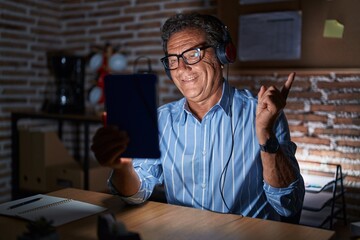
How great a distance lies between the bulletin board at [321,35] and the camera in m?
2.34

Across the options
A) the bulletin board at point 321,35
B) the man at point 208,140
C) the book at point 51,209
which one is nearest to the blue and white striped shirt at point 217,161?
the man at point 208,140

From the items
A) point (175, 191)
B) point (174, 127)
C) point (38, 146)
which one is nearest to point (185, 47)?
point (174, 127)

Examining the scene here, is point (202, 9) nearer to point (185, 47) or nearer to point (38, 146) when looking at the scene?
point (185, 47)

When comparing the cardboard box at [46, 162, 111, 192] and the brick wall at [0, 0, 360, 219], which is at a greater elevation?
the brick wall at [0, 0, 360, 219]

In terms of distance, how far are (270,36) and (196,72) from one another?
40.8 inches

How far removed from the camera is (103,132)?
3.55 ft

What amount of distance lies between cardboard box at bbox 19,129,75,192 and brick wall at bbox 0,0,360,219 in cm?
15

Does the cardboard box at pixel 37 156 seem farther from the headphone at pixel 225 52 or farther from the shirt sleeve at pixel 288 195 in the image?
the shirt sleeve at pixel 288 195

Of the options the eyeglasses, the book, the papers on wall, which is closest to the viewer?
the book

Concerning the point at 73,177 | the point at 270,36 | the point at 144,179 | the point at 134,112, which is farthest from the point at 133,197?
the point at 73,177

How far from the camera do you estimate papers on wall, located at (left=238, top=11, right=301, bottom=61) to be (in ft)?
8.16

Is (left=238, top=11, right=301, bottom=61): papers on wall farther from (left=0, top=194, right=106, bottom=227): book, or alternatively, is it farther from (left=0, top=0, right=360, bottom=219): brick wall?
(left=0, top=194, right=106, bottom=227): book

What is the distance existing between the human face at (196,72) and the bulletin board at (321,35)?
37.5 inches

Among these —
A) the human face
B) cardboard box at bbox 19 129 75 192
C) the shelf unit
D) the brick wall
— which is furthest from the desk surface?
cardboard box at bbox 19 129 75 192
